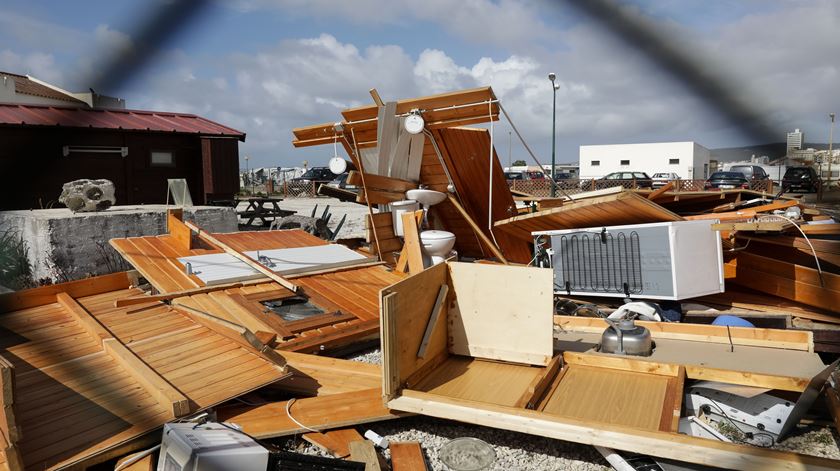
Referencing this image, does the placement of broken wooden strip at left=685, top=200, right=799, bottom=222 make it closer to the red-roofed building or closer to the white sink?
the white sink

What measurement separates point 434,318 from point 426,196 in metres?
4.75

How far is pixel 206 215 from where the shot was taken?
438 inches

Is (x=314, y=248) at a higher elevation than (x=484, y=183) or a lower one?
lower

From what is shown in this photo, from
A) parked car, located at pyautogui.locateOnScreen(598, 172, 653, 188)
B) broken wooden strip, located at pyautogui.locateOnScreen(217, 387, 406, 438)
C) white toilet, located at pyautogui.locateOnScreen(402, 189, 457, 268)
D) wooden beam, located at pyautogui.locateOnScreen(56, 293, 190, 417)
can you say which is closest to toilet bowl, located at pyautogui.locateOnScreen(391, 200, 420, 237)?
white toilet, located at pyautogui.locateOnScreen(402, 189, 457, 268)

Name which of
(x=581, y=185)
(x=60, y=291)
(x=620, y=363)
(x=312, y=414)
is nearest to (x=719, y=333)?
(x=620, y=363)

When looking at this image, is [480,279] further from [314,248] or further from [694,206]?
[694,206]

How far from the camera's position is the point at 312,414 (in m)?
4.41

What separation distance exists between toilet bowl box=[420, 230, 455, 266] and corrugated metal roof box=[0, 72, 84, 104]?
7.88m

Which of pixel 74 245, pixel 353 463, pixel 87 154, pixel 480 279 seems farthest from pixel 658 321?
pixel 87 154

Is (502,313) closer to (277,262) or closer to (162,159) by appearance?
(277,262)

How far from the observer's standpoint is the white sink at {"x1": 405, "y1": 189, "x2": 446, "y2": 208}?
955 cm

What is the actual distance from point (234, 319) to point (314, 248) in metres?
2.86

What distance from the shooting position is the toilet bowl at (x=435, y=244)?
877 cm

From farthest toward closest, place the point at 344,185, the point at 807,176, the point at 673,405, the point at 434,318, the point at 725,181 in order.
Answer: the point at 725,181 → the point at 344,185 → the point at 434,318 → the point at 673,405 → the point at 807,176
